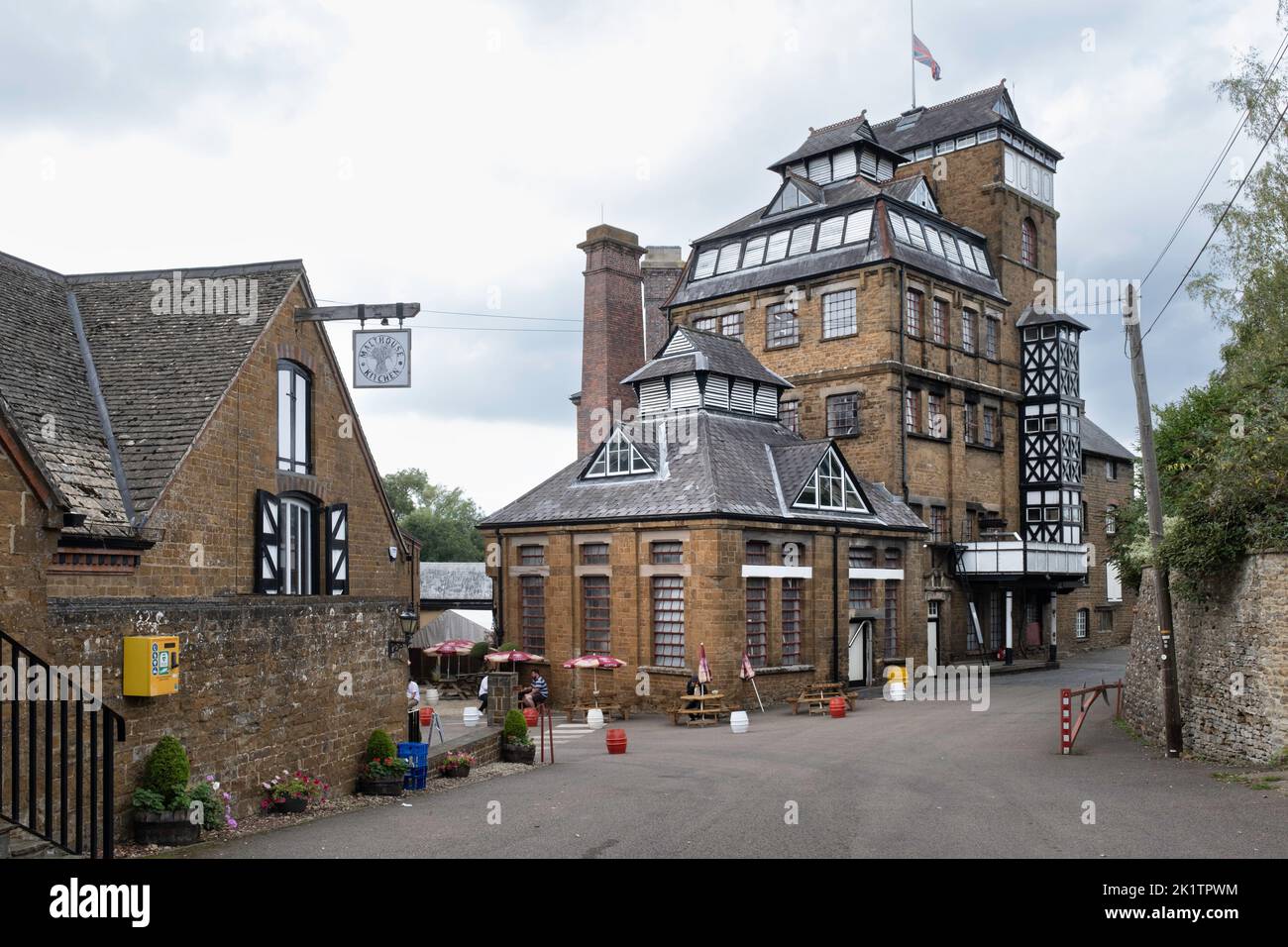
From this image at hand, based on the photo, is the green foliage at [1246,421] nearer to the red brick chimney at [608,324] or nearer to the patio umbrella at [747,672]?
the patio umbrella at [747,672]

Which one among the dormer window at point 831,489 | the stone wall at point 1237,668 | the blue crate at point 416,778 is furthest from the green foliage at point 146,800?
the dormer window at point 831,489

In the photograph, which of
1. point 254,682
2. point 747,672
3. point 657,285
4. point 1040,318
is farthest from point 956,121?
point 254,682

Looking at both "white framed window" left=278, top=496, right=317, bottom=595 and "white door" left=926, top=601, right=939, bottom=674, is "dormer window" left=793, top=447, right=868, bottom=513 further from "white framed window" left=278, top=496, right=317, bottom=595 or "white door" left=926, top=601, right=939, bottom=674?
→ "white framed window" left=278, top=496, right=317, bottom=595

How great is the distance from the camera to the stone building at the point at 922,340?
39094 mm

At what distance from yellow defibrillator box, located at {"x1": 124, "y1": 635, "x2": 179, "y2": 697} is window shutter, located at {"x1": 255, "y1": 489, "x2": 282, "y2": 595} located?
6.76m

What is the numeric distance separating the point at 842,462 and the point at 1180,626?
14.7 metres

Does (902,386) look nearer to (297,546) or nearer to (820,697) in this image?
(820,697)

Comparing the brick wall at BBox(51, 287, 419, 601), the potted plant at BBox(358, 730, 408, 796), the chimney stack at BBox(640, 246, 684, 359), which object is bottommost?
the potted plant at BBox(358, 730, 408, 796)

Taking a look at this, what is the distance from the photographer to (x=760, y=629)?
32.1 meters

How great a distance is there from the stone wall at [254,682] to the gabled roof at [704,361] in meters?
19.3

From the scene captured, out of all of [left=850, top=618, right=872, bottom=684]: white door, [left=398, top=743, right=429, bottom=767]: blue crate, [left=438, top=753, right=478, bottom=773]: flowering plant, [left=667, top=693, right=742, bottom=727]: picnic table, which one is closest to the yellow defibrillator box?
[left=398, top=743, right=429, bottom=767]: blue crate

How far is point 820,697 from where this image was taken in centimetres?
3038

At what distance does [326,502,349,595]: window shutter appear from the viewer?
2111 centimetres

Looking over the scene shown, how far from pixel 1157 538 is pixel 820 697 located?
41.9 feet
